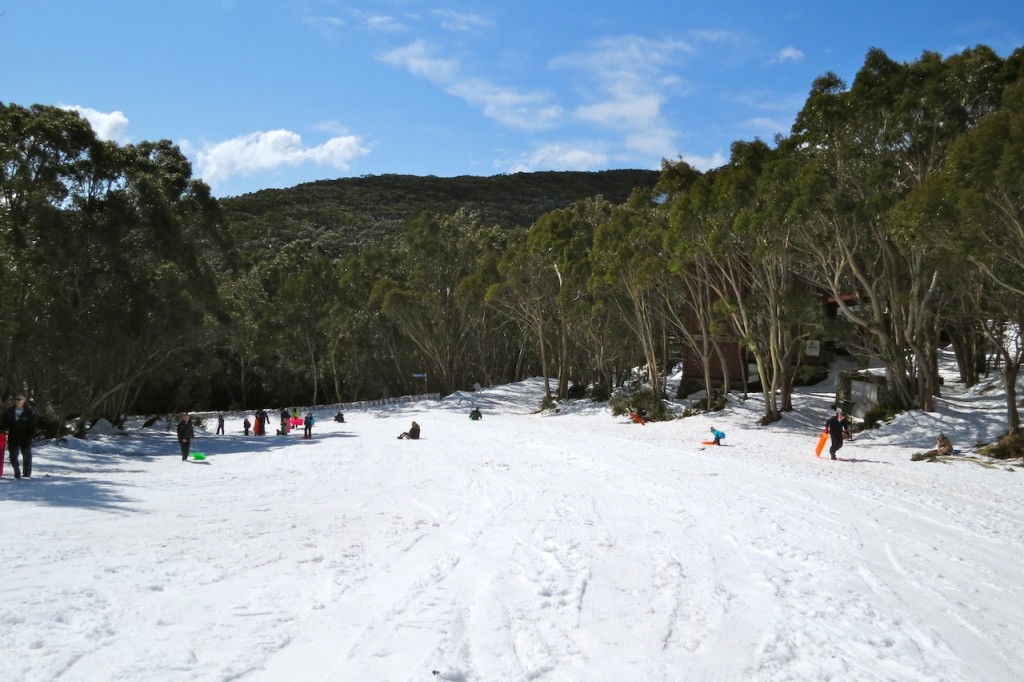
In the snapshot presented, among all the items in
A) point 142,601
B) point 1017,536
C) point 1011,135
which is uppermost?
point 1011,135

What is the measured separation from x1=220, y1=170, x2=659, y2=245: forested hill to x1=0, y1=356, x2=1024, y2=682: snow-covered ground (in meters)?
67.4

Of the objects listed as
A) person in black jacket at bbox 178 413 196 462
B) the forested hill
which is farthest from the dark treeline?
the forested hill

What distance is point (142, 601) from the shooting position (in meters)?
5.63

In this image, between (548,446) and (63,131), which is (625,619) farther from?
(63,131)

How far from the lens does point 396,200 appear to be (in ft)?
406

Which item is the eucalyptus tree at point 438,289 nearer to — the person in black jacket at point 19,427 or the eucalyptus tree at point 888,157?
the eucalyptus tree at point 888,157

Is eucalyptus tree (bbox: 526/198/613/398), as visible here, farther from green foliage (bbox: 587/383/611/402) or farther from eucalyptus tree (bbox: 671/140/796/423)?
eucalyptus tree (bbox: 671/140/796/423)

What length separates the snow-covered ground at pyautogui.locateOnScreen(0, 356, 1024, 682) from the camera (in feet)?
15.9

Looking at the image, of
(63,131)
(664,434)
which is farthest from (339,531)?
(63,131)

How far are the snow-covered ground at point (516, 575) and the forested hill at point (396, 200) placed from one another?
67.4 metres

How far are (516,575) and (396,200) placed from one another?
121 meters

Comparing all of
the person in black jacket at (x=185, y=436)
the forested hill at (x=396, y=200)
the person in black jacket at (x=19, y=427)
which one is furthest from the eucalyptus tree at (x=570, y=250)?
the forested hill at (x=396, y=200)

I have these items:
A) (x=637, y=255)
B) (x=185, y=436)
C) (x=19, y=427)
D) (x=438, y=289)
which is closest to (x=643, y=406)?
(x=637, y=255)

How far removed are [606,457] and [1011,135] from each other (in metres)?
10.4
